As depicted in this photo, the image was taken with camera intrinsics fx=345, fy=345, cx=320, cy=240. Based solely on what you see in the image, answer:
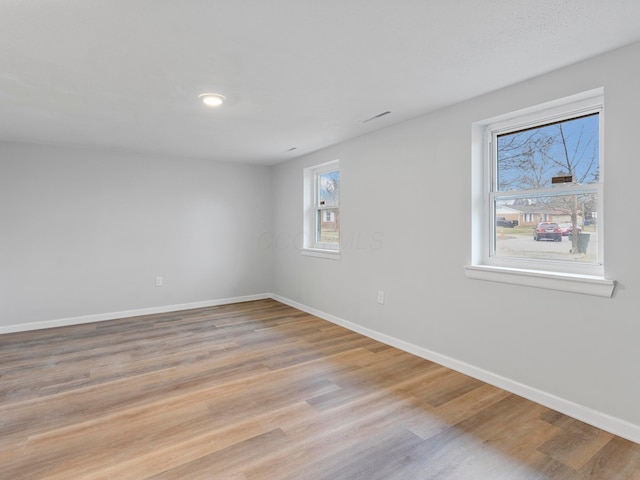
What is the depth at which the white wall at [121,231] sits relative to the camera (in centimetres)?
402

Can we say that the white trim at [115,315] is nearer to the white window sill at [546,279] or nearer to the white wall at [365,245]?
the white wall at [365,245]

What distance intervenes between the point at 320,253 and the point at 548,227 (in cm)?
268

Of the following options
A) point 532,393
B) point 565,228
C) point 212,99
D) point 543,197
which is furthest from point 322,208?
point 532,393

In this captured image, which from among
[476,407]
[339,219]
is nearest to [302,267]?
[339,219]

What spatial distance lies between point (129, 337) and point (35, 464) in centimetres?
213

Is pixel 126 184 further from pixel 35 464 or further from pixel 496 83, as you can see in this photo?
pixel 496 83

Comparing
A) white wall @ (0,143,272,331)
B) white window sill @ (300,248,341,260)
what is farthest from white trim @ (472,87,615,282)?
white wall @ (0,143,272,331)

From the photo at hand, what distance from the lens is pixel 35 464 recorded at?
175 cm

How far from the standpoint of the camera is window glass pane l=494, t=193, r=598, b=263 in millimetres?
2221

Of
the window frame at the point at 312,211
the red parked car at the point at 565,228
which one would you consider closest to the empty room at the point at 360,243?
the red parked car at the point at 565,228

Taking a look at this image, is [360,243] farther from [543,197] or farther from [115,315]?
[115,315]

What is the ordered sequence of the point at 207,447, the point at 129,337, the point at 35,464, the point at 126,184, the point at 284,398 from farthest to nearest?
the point at 126,184
the point at 129,337
the point at 284,398
the point at 207,447
the point at 35,464

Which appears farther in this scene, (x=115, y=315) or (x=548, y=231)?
(x=115, y=315)

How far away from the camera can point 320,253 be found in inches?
179
